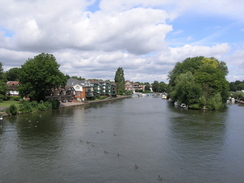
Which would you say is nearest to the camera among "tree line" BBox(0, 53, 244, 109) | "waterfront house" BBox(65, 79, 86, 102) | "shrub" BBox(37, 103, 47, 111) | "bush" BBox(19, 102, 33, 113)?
"bush" BBox(19, 102, 33, 113)

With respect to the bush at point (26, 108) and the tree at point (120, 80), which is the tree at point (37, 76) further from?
the tree at point (120, 80)

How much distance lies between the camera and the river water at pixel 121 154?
16.0m

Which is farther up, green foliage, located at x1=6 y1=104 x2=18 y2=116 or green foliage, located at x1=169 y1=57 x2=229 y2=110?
green foliage, located at x1=169 y1=57 x2=229 y2=110

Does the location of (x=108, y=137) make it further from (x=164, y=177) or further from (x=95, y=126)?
(x=164, y=177)

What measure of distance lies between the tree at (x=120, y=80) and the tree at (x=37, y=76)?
78887 mm

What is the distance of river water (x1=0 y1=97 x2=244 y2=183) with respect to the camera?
1602 centimetres

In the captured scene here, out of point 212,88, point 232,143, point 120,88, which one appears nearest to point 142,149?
point 232,143

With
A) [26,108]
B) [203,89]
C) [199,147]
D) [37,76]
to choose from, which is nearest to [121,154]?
[199,147]

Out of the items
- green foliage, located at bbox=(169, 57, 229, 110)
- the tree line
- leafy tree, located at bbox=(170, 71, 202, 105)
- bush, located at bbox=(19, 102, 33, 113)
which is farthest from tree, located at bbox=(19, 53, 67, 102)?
green foliage, located at bbox=(169, 57, 229, 110)

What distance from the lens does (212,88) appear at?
60.0 m

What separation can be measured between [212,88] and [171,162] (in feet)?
154

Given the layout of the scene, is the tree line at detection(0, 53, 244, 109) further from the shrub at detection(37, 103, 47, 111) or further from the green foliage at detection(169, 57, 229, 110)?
the shrub at detection(37, 103, 47, 111)

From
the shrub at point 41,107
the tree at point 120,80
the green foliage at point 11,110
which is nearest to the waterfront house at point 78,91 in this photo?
the shrub at point 41,107

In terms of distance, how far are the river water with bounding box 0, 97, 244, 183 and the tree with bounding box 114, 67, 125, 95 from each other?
10147cm
